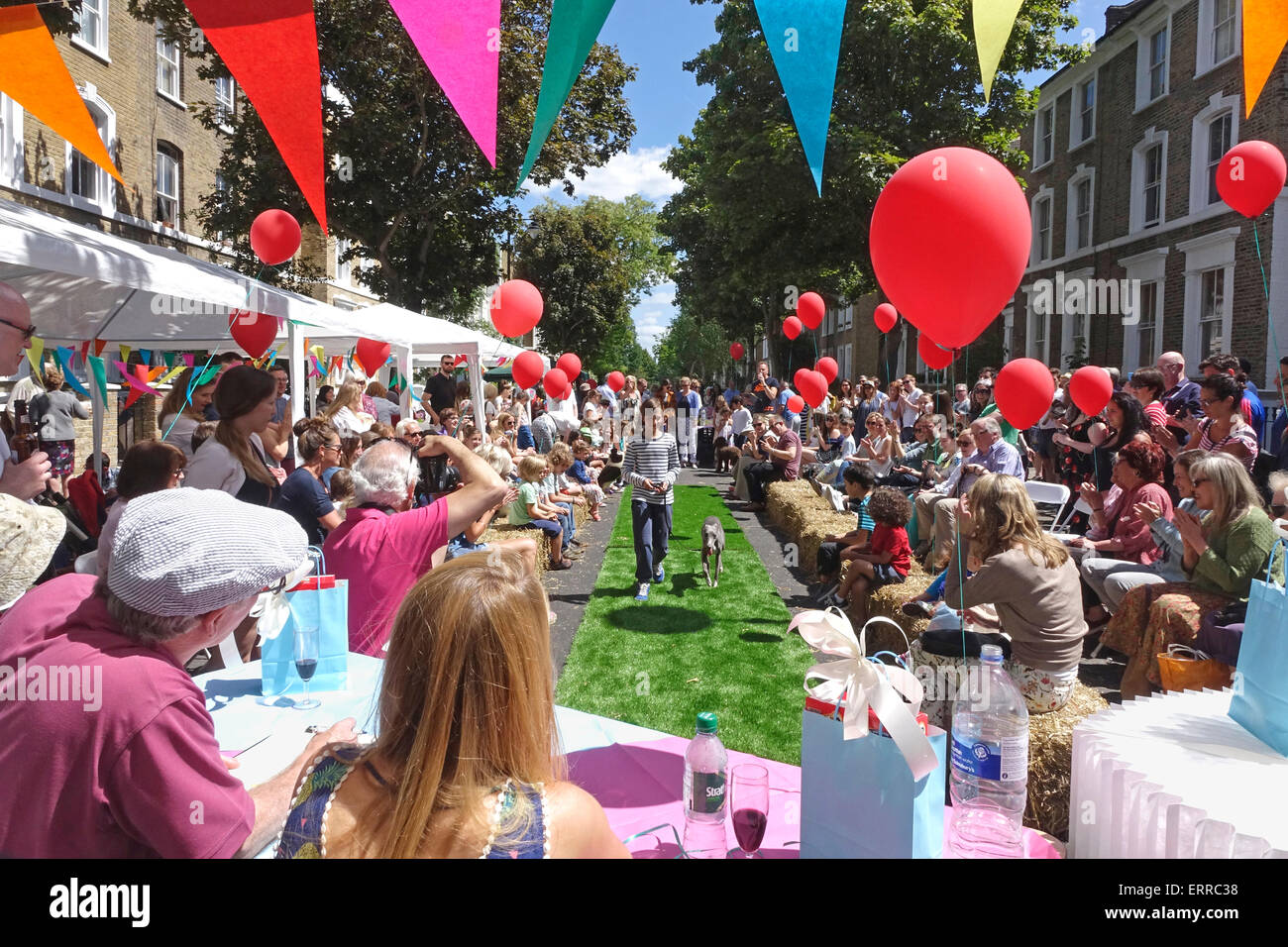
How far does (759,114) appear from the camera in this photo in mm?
18938

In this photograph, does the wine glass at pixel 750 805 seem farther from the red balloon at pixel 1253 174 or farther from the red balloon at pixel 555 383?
the red balloon at pixel 555 383

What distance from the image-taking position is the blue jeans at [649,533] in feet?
24.7

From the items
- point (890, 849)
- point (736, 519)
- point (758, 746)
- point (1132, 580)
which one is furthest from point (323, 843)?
point (736, 519)

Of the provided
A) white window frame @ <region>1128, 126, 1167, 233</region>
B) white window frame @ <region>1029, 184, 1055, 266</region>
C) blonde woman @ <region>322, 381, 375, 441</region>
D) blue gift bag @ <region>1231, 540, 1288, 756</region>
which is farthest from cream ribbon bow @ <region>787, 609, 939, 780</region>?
white window frame @ <region>1029, 184, 1055, 266</region>

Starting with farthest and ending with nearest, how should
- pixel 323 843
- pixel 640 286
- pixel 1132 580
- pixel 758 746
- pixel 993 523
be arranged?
pixel 640 286 < pixel 1132 580 < pixel 758 746 < pixel 993 523 < pixel 323 843

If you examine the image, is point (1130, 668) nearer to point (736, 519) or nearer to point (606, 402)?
point (736, 519)

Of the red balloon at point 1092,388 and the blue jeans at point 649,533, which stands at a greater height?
the red balloon at point 1092,388

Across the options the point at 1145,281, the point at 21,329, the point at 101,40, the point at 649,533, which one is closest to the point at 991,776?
the point at 21,329

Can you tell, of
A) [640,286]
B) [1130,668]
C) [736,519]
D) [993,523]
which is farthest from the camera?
[640,286]

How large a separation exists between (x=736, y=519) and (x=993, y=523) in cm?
819

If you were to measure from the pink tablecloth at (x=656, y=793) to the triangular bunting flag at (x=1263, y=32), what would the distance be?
283cm

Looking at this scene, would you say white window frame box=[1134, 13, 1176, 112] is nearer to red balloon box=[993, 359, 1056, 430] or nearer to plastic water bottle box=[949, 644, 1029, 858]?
red balloon box=[993, 359, 1056, 430]

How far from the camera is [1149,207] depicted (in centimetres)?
1883

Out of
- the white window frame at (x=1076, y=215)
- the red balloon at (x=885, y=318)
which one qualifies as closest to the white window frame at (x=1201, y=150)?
the white window frame at (x=1076, y=215)
